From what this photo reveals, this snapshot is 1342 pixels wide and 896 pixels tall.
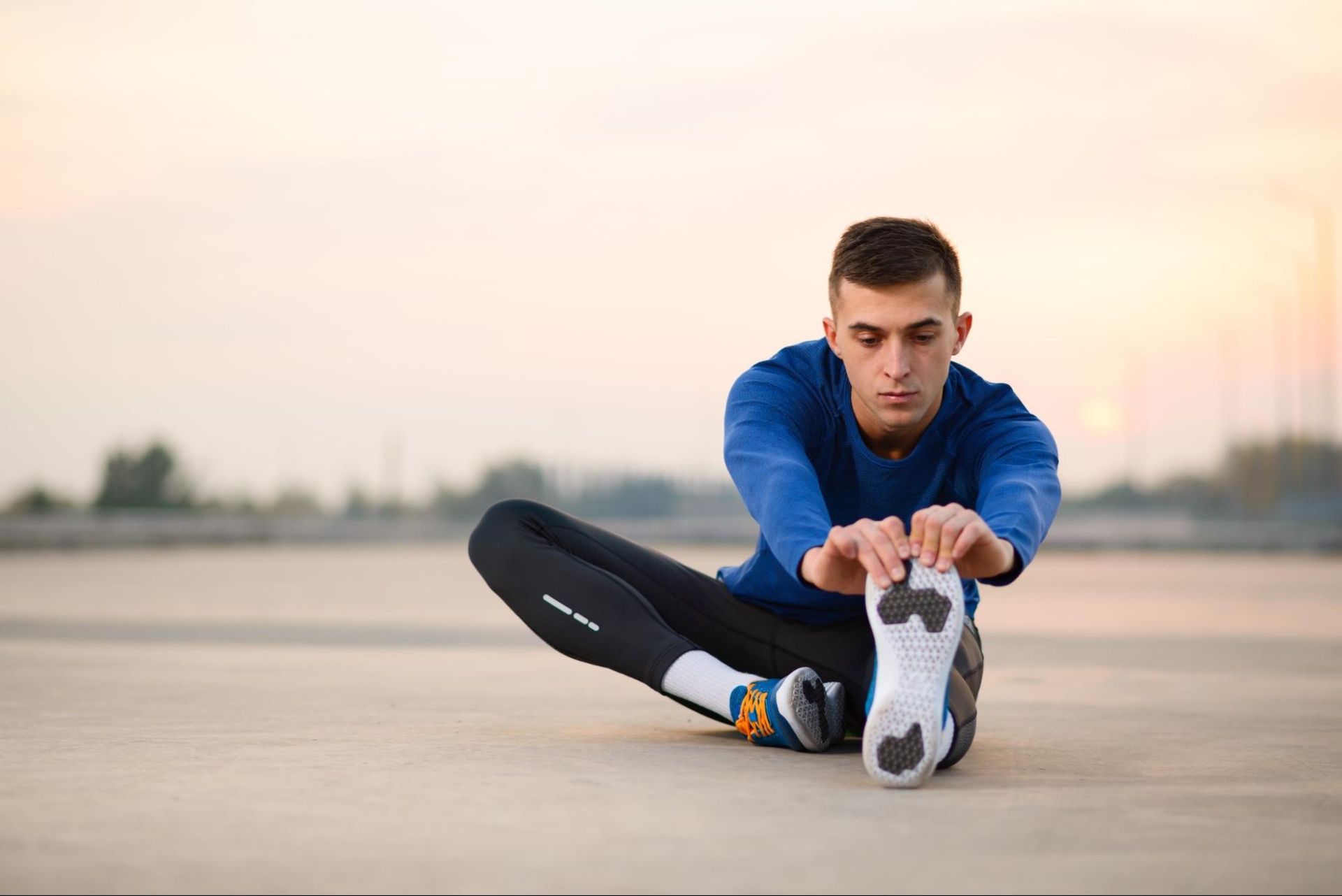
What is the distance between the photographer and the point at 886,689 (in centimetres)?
297

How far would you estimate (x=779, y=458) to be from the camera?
11.6 ft

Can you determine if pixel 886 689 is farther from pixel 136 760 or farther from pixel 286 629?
pixel 286 629

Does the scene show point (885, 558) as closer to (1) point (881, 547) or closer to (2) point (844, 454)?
(1) point (881, 547)

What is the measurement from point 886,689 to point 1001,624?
22.2 feet

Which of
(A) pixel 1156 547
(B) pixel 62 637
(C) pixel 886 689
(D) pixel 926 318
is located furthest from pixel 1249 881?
(A) pixel 1156 547

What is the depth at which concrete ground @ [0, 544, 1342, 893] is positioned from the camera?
7.35ft

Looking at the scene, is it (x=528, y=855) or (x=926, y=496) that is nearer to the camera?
(x=528, y=855)

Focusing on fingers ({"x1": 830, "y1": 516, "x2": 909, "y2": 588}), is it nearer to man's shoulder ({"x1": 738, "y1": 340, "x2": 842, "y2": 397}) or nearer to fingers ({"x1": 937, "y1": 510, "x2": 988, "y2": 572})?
fingers ({"x1": 937, "y1": 510, "x2": 988, "y2": 572})

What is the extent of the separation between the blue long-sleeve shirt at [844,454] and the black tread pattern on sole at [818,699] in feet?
1.08

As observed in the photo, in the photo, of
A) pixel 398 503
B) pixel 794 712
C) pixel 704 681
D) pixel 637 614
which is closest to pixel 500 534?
pixel 637 614

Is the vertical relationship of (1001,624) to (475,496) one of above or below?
above

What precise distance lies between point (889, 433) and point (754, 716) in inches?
29.4

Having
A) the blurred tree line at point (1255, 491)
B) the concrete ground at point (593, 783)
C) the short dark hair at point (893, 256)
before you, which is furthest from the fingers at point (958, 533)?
the blurred tree line at point (1255, 491)

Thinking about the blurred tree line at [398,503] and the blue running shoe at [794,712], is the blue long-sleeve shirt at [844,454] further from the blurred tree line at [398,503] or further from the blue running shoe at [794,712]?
the blurred tree line at [398,503]
